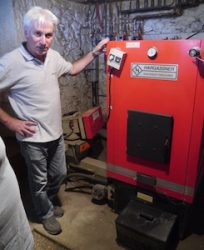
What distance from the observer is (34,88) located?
1561 millimetres

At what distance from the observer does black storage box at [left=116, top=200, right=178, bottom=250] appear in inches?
60.3

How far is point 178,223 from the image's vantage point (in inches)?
67.1

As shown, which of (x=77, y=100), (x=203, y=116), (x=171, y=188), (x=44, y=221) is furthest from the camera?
(x=77, y=100)

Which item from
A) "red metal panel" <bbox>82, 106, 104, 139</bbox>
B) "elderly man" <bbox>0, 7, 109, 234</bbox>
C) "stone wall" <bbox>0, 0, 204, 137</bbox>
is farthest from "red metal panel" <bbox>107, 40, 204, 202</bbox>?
"stone wall" <bbox>0, 0, 204, 137</bbox>

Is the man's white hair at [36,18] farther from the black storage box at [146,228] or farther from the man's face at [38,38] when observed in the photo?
the black storage box at [146,228]

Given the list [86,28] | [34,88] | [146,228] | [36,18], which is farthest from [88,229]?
[86,28]

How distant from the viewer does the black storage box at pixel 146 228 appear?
1.53 m

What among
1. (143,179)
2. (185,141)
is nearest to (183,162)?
(185,141)

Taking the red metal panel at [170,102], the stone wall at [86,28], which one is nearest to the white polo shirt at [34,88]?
the red metal panel at [170,102]

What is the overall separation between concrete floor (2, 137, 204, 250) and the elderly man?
0.09 meters

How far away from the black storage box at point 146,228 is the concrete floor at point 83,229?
0.11 meters

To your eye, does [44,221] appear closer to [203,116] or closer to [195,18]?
[203,116]

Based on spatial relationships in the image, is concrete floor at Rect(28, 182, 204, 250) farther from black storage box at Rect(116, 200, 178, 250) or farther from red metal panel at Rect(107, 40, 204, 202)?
red metal panel at Rect(107, 40, 204, 202)

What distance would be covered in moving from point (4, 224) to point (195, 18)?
7.82 ft
